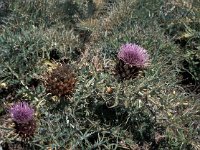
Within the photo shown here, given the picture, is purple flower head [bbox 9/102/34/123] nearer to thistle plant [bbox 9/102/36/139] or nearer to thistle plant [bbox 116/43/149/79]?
thistle plant [bbox 9/102/36/139]

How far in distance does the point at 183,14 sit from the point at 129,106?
166cm

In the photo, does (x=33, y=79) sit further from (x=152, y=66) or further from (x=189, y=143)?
(x=189, y=143)

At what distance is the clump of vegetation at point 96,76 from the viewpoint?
3402mm

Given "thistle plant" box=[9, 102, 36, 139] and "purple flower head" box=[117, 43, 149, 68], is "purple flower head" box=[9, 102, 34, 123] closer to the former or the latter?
"thistle plant" box=[9, 102, 36, 139]

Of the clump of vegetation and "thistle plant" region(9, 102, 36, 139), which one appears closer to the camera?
"thistle plant" region(9, 102, 36, 139)

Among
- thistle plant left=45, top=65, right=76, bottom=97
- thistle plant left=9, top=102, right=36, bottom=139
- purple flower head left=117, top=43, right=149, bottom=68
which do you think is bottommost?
thistle plant left=9, top=102, right=36, bottom=139

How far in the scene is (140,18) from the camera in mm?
4660

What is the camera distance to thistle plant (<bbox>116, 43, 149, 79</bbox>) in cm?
346

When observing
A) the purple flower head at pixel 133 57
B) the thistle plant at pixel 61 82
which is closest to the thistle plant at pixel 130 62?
the purple flower head at pixel 133 57

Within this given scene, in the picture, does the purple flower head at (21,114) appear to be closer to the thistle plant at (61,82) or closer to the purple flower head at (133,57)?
the thistle plant at (61,82)

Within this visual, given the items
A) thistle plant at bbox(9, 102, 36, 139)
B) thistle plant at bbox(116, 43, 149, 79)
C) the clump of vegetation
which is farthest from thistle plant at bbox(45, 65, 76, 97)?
thistle plant at bbox(116, 43, 149, 79)

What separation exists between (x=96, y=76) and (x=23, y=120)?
689mm

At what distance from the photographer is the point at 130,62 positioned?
3465mm

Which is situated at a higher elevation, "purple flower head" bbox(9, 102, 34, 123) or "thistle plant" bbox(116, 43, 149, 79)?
"thistle plant" bbox(116, 43, 149, 79)
